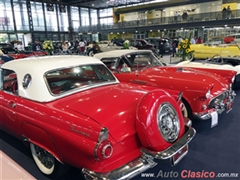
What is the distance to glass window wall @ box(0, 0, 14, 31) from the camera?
1174 inches

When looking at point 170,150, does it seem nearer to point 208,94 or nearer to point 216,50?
point 208,94

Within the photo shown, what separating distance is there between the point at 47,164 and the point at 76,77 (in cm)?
138

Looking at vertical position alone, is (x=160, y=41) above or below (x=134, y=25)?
below

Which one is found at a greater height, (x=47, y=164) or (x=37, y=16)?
(x=37, y=16)

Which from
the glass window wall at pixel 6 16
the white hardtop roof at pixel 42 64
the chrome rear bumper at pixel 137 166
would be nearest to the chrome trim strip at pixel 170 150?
the chrome rear bumper at pixel 137 166

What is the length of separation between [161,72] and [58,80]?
7.47 ft

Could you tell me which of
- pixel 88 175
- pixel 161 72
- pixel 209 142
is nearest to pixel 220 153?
pixel 209 142

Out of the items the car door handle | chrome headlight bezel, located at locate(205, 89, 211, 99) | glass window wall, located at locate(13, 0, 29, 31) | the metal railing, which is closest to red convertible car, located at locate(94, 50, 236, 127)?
chrome headlight bezel, located at locate(205, 89, 211, 99)

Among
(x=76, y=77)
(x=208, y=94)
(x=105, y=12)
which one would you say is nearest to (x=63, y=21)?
(x=105, y=12)

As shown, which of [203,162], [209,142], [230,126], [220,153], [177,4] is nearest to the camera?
[203,162]

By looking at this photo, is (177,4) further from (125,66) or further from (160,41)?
(125,66)

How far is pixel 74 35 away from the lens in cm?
4091

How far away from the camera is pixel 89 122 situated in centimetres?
195

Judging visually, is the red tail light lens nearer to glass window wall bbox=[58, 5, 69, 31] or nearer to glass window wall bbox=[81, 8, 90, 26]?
glass window wall bbox=[58, 5, 69, 31]
